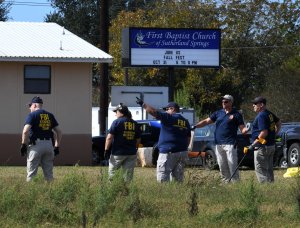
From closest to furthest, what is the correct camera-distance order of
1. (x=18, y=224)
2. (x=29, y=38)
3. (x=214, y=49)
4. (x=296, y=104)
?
(x=18, y=224) → (x=29, y=38) → (x=214, y=49) → (x=296, y=104)

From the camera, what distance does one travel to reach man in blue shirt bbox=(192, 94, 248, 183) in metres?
16.3

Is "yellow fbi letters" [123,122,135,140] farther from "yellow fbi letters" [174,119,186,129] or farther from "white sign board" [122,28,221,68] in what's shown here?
"white sign board" [122,28,221,68]

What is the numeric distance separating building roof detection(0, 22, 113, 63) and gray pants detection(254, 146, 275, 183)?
42.2 ft

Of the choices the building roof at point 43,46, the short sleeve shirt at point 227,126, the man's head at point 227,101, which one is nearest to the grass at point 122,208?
the short sleeve shirt at point 227,126

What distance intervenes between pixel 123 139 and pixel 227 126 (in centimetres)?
223

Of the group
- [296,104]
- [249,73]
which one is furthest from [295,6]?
[296,104]

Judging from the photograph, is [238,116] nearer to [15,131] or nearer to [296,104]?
[15,131]

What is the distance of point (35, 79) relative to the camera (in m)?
28.4

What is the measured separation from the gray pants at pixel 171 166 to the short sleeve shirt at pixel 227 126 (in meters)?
0.98

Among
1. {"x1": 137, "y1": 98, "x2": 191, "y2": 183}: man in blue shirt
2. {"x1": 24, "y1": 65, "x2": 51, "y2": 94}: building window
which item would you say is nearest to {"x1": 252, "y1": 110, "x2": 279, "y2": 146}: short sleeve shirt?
{"x1": 137, "y1": 98, "x2": 191, "y2": 183}: man in blue shirt

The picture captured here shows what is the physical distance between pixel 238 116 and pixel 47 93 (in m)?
13.2

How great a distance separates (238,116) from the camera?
647 inches

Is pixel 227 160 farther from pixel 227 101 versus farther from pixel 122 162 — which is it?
pixel 122 162

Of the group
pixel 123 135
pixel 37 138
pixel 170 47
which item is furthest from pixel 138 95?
pixel 123 135
